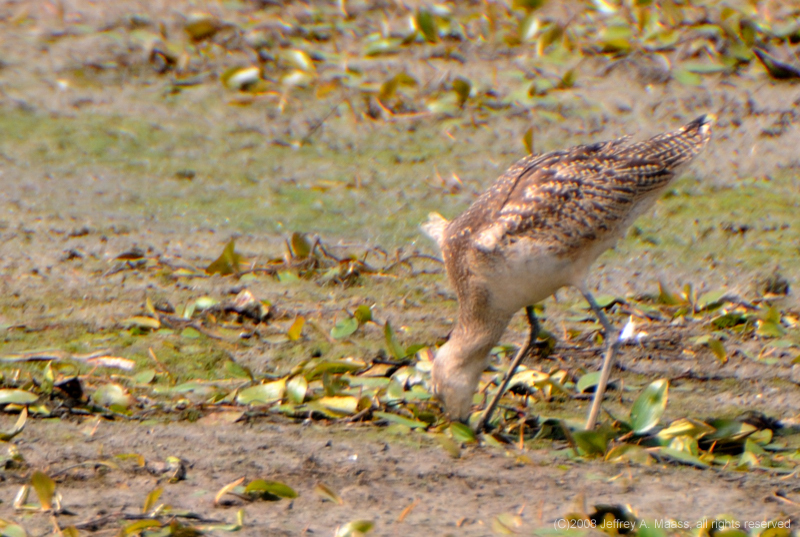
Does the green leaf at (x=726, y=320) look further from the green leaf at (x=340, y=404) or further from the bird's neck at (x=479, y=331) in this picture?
the green leaf at (x=340, y=404)

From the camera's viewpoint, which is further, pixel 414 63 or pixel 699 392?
pixel 414 63

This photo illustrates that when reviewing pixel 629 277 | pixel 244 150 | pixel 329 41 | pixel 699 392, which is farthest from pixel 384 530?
pixel 329 41

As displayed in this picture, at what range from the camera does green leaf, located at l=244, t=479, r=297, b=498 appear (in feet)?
11.6

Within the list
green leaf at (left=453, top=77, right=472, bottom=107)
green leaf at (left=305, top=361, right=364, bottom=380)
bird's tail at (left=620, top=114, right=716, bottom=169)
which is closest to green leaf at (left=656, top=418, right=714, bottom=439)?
green leaf at (left=305, top=361, right=364, bottom=380)

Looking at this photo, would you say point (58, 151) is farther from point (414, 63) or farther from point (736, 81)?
point (736, 81)

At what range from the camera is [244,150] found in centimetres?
796

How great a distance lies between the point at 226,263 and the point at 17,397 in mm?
1843

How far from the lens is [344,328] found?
5.17 meters

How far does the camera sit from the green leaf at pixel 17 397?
419 centimetres

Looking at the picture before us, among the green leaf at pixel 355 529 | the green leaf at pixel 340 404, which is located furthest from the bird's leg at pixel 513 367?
the green leaf at pixel 355 529

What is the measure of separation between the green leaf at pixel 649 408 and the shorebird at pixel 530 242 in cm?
17

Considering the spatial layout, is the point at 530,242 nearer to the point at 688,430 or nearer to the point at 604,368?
the point at 604,368

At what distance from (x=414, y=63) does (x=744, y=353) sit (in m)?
4.70

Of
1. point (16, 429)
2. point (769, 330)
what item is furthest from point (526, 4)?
point (16, 429)
